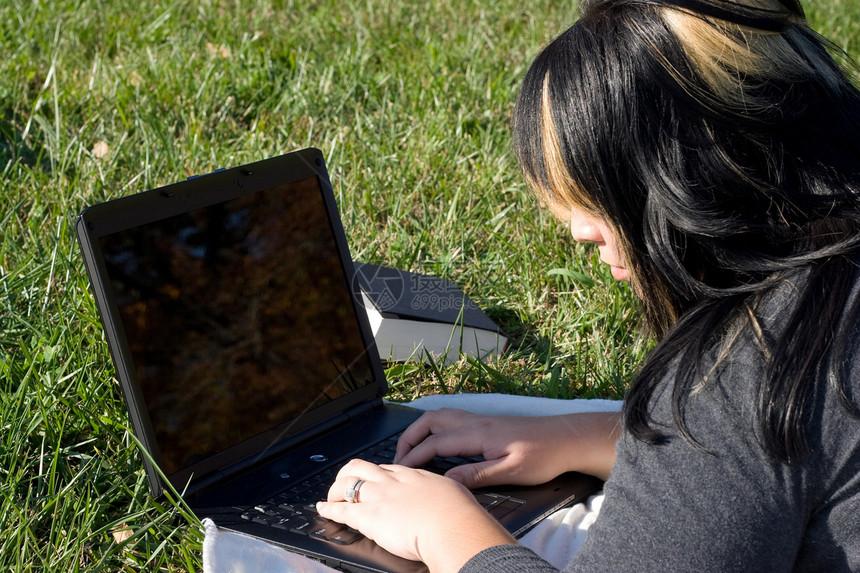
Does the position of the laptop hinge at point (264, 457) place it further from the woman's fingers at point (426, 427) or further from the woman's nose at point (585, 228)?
the woman's nose at point (585, 228)

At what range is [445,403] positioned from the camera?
1962mm

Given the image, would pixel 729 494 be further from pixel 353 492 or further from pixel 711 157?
pixel 353 492

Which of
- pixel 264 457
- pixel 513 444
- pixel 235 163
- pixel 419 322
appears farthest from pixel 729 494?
pixel 235 163

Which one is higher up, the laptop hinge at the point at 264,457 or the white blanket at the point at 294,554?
the white blanket at the point at 294,554


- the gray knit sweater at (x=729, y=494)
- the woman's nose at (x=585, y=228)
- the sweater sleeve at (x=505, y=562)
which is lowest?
the sweater sleeve at (x=505, y=562)

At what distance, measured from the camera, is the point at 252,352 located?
1679 millimetres

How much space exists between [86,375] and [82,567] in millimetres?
550

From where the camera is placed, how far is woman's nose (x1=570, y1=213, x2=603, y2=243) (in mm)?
1303

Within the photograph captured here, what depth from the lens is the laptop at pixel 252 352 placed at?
146cm

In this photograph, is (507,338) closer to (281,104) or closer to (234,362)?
(234,362)

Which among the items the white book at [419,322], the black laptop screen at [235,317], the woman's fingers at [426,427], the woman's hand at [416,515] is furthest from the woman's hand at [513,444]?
the white book at [419,322]

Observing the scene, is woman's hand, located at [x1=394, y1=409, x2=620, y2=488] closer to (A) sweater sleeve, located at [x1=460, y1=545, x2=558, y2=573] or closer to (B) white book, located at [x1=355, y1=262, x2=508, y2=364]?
(A) sweater sleeve, located at [x1=460, y1=545, x2=558, y2=573]

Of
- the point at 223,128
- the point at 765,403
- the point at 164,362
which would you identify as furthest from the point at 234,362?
the point at 223,128

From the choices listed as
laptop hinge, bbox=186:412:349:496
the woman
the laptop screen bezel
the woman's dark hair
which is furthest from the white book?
the woman's dark hair
